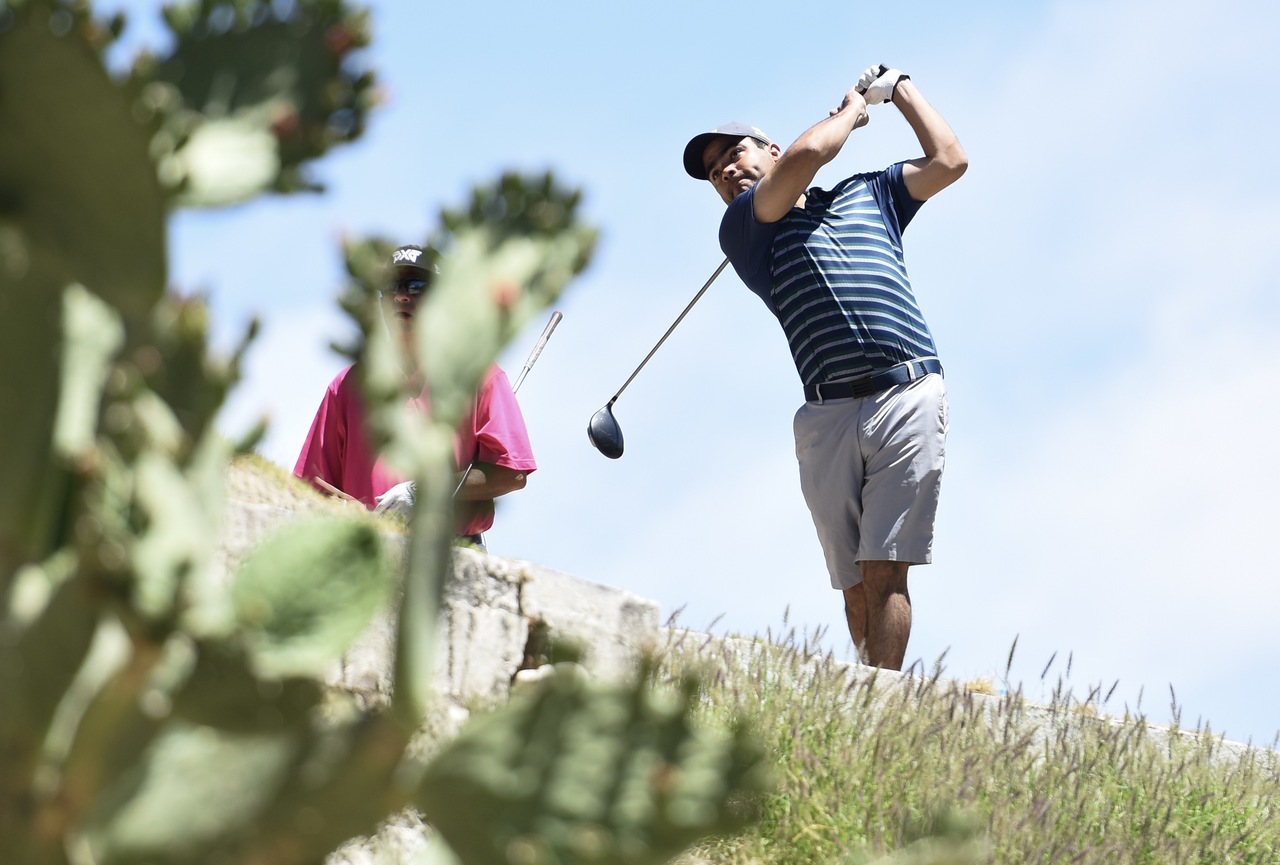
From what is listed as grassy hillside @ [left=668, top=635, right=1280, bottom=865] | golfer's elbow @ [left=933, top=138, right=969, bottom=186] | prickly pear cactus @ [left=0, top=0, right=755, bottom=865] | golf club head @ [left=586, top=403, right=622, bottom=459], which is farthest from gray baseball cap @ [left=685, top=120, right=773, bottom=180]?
prickly pear cactus @ [left=0, top=0, right=755, bottom=865]

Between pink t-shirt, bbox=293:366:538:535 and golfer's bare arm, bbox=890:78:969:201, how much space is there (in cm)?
199

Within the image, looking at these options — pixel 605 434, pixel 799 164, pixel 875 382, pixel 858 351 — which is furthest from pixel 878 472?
pixel 605 434

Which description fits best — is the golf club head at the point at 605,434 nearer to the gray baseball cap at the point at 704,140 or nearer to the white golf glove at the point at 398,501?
the gray baseball cap at the point at 704,140

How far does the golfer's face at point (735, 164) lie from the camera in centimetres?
619

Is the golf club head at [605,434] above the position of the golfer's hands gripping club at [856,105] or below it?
below

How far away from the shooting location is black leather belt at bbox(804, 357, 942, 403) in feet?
18.1

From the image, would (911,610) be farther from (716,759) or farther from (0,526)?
(0,526)

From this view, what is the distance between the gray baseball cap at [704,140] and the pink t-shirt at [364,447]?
1695 mm

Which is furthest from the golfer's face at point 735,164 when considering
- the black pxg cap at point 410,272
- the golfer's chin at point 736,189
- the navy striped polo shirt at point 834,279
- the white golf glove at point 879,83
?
the black pxg cap at point 410,272

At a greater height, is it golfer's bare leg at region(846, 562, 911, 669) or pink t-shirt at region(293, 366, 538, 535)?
pink t-shirt at region(293, 366, 538, 535)

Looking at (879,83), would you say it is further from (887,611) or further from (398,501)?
(398,501)

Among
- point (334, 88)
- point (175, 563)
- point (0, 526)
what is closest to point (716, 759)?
point (175, 563)

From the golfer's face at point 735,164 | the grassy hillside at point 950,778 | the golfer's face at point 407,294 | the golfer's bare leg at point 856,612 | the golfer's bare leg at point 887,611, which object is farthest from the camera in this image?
the golfer's face at point 735,164

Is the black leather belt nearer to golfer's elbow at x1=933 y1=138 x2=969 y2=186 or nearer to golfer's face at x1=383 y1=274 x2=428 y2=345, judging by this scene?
golfer's elbow at x1=933 y1=138 x2=969 y2=186
